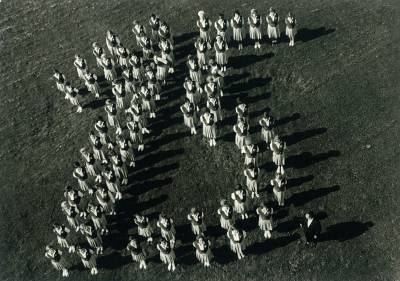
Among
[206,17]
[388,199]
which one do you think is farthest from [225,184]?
[206,17]

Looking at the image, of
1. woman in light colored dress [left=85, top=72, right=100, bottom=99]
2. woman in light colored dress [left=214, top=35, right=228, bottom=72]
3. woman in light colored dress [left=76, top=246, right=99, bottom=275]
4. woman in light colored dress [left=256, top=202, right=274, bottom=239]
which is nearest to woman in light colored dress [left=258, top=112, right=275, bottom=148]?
woman in light colored dress [left=256, top=202, right=274, bottom=239]

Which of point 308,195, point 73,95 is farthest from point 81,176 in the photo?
point 308,195

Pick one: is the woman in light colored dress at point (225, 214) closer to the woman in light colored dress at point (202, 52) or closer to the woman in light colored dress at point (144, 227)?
the woman in light colored dress at point (144, 227)

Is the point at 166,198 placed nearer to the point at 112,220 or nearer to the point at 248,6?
the point at 112,220

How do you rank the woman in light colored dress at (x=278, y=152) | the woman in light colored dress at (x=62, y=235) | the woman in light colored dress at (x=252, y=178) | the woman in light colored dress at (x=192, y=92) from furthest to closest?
the woman in light colored dress at (x=192, y=92)
the woman in light colored dress at (x=278, y=152)
the woman in light colored dress at (x=252, y=178)
the woman in light colored dress at (x=62, y=235)

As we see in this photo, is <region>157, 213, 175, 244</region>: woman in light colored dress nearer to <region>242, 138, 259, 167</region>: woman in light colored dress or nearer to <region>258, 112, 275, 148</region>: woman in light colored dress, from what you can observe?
<region>242, 138, 259, 167</region>: woman in light colored dress

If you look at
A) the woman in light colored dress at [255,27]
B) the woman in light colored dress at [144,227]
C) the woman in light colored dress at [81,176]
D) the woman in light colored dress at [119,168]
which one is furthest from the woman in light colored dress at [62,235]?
the woman in light colored dress at [255,27]

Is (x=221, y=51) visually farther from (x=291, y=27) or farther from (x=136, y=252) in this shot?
(x=136, y=252)
